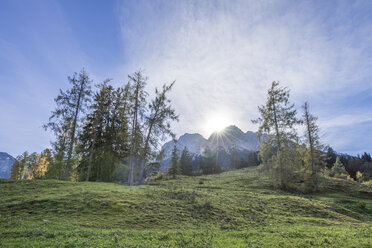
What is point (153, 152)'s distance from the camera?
93.4 feet

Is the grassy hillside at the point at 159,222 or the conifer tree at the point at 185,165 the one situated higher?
the conifer tree at the point at 185,165

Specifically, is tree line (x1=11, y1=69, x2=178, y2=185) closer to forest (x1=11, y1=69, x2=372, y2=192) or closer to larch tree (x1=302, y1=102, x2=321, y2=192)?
forest (x1=11, y1=69, x2=372, y2=192)

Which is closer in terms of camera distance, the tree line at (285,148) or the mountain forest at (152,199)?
the mountain forest at (152,199)

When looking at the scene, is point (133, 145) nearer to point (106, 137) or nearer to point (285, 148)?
point (106, 137)

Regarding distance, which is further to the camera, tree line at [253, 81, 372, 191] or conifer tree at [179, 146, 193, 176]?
conifer tree at [179, 146, 193, 176]

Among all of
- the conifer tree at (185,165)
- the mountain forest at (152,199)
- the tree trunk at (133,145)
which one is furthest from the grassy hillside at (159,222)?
the conifer tree at (185,165)

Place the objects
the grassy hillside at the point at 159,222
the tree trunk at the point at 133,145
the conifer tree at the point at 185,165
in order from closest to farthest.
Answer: the grassy hillside at the point at 159,222 → the tree trunk at the point at 133,145 → the conifer tree at the point at 185,165

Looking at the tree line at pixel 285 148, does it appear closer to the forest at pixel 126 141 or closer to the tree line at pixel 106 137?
the forest at pixel 126 141

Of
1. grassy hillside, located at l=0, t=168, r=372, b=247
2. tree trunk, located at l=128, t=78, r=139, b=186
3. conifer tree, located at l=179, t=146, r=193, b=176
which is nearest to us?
grassy hillside, located at l=0, t=168, r=372, b=247

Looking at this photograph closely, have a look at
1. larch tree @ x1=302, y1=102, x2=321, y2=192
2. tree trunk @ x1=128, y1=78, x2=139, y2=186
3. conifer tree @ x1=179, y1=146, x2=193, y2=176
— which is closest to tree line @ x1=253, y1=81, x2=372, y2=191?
larch tree @ x1=302, y1=102, x2=321, y2=192

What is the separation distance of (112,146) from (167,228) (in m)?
23.0

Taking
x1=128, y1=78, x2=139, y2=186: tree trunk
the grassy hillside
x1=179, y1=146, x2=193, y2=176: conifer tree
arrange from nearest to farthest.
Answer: the grassy hillside → x1=128, y1=78, x2=139, y2=186: tree trunk → x1=179, y1=146, x2=193, y2=176: conifer tree

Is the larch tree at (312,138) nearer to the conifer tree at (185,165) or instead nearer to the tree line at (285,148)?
the tree line at (285,148)

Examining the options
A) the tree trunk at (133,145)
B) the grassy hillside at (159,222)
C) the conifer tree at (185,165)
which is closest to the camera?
the grassy hillside at (159,222)
